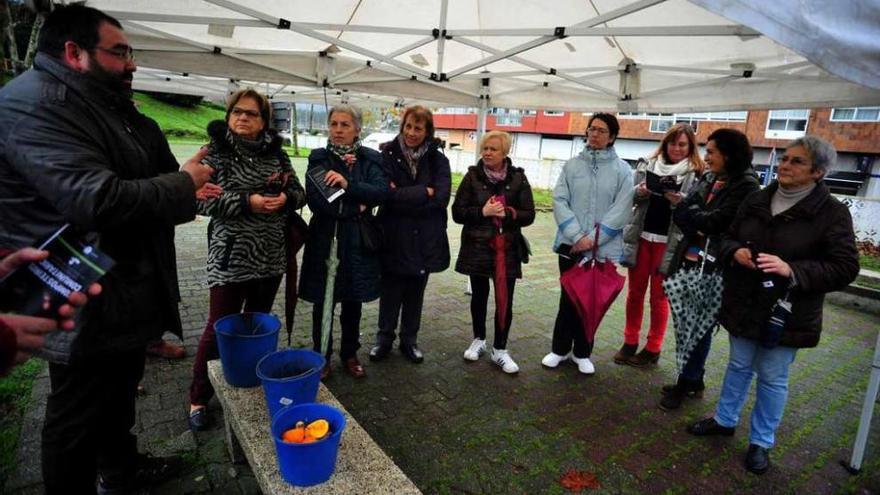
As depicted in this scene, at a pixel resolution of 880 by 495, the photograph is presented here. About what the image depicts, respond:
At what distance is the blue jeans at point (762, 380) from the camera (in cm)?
270

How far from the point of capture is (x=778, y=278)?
255 centimetres

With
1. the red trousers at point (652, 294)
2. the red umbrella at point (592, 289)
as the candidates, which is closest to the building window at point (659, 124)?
the red trousers at point (652, 294)

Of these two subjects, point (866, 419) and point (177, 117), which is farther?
point (177, 117)

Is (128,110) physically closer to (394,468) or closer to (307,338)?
(394,468)

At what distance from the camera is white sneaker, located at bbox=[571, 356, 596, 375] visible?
12.7 ft

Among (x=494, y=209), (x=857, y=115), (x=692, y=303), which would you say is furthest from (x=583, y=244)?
(x=857, y=115)

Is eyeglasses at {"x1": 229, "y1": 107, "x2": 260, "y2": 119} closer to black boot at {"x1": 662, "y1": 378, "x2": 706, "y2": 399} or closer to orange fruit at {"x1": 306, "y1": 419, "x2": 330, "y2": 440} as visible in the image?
orange fruit at {"x1": 306, "y1": 419, "x2": 330, "y2": 440}

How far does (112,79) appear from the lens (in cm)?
175

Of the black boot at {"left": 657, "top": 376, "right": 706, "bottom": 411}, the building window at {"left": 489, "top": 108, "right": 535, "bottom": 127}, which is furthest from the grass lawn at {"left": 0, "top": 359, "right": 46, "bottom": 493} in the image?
the building window at {"left": 489, "top": 108, "right": 535, "bottom": 127}

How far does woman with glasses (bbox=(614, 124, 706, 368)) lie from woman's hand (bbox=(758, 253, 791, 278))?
40.9 inches

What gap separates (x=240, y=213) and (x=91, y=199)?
120 centimetres

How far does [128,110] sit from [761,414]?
3.78 meters

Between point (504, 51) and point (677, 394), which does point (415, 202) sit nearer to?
point (504, 51)

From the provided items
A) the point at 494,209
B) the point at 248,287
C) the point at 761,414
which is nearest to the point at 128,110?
the point at 248,287
